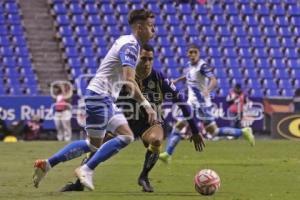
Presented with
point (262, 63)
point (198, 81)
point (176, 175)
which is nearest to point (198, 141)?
point (176, 175)

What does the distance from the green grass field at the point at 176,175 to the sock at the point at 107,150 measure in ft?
1.38

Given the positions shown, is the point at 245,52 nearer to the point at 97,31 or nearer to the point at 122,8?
the point at 122,8

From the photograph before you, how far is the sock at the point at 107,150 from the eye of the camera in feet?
32.1

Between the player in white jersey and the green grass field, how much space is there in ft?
1.37

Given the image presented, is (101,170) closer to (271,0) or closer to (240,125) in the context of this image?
(240,125)

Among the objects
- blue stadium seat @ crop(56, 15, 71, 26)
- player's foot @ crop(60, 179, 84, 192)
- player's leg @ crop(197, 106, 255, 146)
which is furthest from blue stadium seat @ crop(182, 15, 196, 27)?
player's foot @ crop(60, 179, 84, 192)

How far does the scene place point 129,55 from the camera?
31.3ft

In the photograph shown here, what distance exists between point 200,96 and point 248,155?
191cm

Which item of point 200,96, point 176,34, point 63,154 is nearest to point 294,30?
point 176,34

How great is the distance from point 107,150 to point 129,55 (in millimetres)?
1188

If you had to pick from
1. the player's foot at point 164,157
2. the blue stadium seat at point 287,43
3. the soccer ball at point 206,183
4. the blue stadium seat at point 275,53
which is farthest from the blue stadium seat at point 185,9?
the soccer ball at point 206,183

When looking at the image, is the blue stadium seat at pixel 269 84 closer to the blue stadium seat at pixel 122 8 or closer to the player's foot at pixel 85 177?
the blue stadium seat at pixel 122 8

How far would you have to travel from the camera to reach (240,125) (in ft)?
94.5

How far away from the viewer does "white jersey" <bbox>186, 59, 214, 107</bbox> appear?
738 inches
